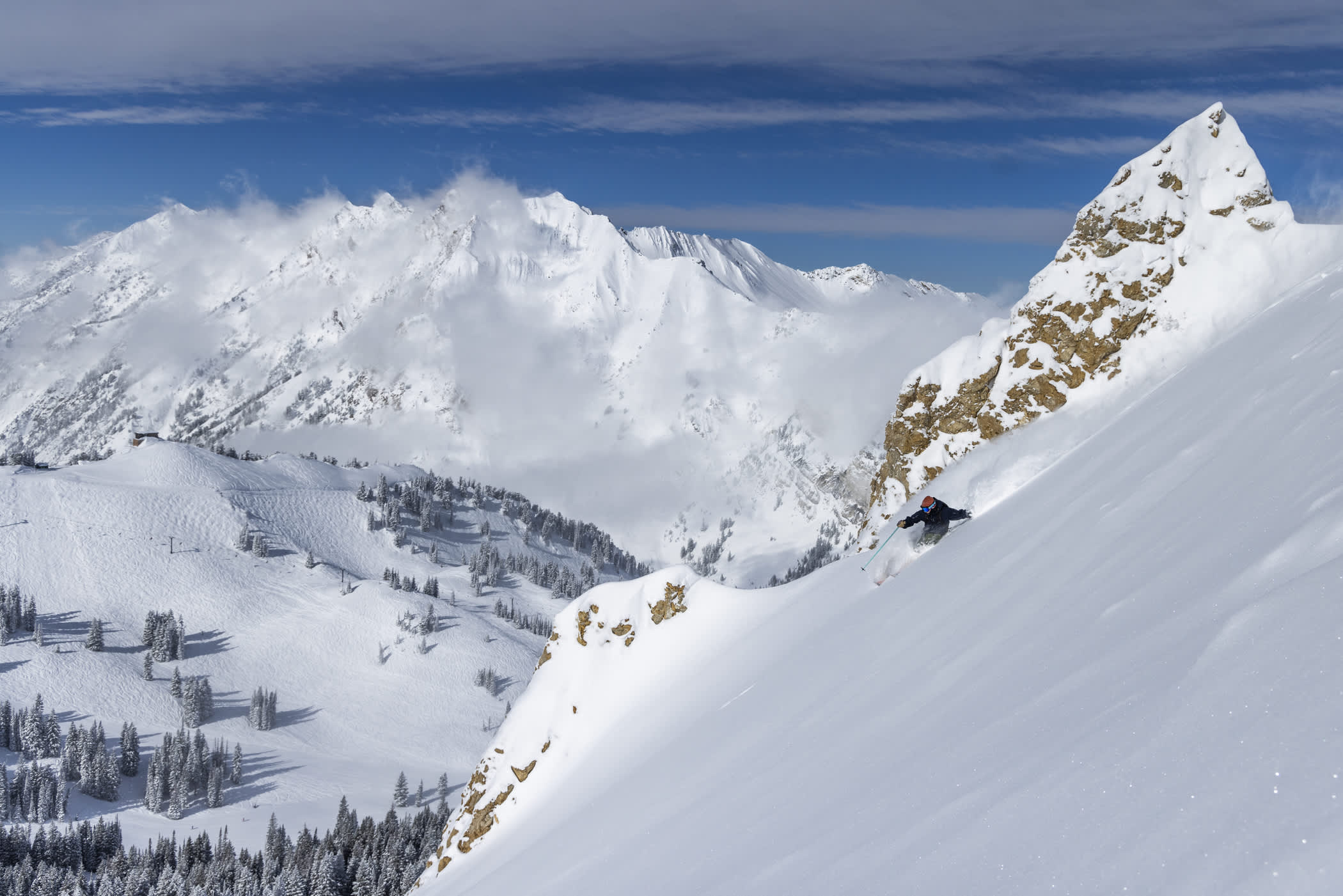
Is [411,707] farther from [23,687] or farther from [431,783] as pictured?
[23,687]

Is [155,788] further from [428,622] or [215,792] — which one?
[428,622]

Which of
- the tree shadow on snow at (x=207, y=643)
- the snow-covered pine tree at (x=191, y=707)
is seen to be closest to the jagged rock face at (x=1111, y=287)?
the snow-covered pine tree at (x=191, y=707)

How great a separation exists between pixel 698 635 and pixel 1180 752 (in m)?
31.4

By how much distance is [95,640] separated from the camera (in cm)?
14150

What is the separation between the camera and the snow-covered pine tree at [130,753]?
388ft

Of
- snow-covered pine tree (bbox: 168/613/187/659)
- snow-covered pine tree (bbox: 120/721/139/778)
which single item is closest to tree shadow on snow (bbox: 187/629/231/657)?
snow-covered pine tree (bbox: 168/613/187/659)

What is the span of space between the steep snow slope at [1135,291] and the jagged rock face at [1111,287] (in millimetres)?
55

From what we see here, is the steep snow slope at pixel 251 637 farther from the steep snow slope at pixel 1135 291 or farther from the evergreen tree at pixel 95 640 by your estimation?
the steep snow slope at pixel 1135 291

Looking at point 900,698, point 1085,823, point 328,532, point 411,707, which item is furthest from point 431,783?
point 1085,823

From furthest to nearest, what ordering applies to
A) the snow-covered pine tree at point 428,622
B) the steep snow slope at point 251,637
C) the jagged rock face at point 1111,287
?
the snow-covered pine tree at point 428,622 < the steep snow slope at point 251,637 < the jagged rock face at point 1111,287

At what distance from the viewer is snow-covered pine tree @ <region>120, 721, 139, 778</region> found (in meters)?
118

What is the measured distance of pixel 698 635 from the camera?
38.7m

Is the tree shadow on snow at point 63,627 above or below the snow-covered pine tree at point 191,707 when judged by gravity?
above

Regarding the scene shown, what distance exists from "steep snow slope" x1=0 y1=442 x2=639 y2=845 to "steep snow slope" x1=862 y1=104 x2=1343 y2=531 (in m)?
102
